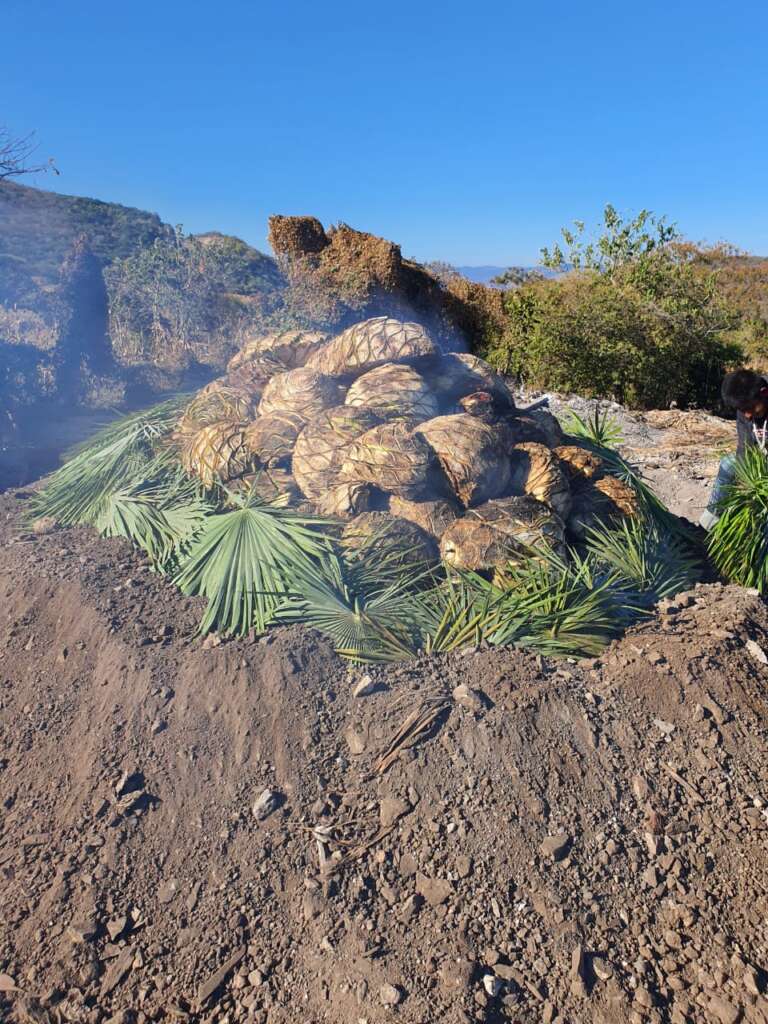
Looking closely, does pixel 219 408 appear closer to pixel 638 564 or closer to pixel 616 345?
pixel 638 564

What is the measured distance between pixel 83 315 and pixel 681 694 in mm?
9062

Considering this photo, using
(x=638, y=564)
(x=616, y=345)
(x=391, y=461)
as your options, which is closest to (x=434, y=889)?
(x=391, y=461)

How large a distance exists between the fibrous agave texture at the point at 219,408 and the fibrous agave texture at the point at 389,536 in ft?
4.06

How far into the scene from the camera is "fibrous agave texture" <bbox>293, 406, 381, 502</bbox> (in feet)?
11.4

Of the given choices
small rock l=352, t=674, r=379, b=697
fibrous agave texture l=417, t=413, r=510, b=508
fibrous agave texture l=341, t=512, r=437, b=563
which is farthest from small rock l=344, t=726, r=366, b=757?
fibrous agave texture l=417, t=413, r=510, b=508

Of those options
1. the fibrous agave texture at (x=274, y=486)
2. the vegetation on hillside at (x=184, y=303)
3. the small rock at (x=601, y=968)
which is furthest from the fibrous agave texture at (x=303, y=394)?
the vegetation on hillside at (x=184, y=303)

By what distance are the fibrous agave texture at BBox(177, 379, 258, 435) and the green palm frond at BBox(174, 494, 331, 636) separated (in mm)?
848

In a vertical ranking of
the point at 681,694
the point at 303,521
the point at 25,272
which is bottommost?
the point at 681,694

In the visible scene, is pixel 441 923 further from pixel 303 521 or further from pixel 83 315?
pixel 83 315

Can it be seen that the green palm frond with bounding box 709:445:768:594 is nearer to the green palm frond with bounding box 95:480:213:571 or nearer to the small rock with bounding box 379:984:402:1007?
the small rock with bounding box 379:984:402:1007

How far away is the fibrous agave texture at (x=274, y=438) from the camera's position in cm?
368

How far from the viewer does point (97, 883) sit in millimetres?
2314

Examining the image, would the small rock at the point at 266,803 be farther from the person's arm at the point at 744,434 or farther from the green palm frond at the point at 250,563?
the person's arm at the point at 744,434

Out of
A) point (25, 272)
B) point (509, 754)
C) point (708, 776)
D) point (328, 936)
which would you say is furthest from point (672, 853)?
point (25, 272)
